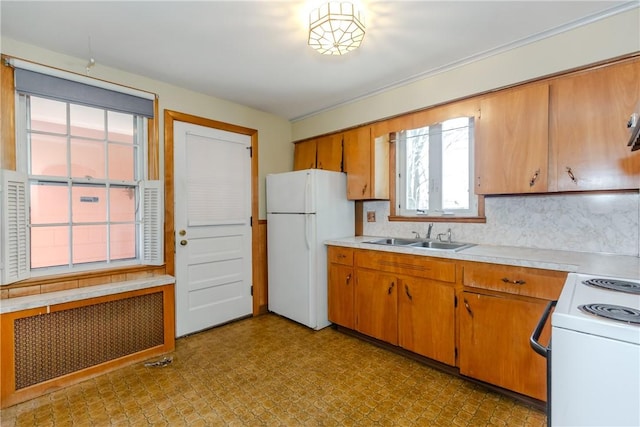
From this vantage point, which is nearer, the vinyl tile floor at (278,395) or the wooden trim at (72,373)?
the vinyl tile floor at (278,395)

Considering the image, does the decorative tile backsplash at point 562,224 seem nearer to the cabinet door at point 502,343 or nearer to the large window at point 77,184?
the cabinet door at point 502,343

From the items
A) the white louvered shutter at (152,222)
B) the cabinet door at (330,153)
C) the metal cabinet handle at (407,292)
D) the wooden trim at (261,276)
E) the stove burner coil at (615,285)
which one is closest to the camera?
the stove burner coil at (615,285)

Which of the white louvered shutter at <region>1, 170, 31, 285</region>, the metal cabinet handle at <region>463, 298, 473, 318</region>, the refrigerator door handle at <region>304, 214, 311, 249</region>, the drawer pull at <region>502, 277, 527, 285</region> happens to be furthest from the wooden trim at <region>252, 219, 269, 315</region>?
the drawer pull at <region>502, 277, 527, 285</region>

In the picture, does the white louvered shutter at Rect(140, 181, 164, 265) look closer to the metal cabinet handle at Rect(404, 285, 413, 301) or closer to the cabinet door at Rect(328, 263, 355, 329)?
the cabinet door at Rect(328, 263, 355, 329)

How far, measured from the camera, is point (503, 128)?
2262 mm

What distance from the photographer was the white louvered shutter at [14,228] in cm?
199

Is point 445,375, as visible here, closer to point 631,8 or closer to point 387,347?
point 387,347

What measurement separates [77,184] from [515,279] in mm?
3287

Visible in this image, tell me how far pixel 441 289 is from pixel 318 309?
4.36ft

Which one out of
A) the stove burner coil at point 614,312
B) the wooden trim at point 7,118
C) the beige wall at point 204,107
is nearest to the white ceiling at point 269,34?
the beige wall at point 204,107

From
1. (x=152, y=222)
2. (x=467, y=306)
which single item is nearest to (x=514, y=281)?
(x=467, y=306)

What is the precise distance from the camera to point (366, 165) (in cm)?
317

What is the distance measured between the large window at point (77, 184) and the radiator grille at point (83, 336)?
1.22 ft

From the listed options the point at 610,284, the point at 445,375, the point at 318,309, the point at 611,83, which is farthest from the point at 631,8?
the point at 318,309
